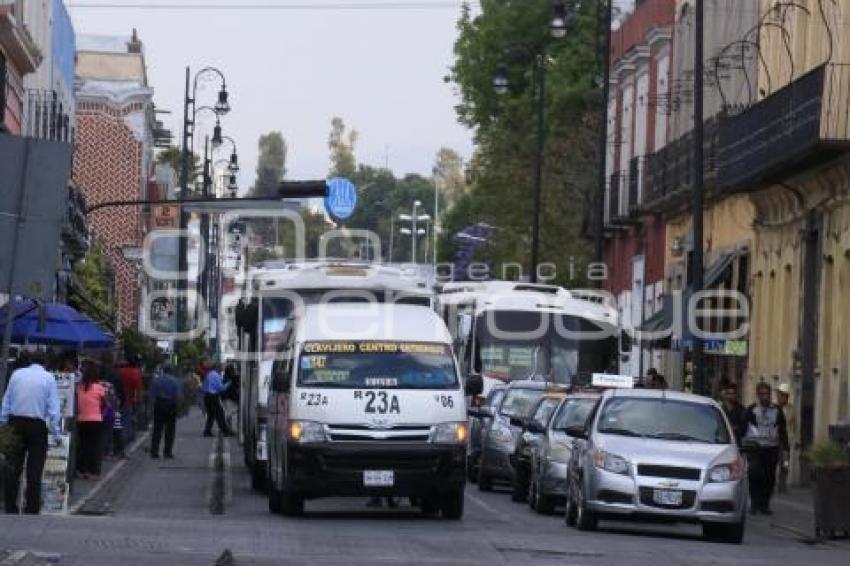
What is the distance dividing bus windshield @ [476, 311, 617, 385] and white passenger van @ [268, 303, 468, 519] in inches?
659

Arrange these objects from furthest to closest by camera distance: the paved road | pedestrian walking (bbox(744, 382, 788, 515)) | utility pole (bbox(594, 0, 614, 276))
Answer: utility pole (bbox(594, 0, 614, 276)) < pedestrian walking (bbox(744, 382, 788, 515)) < the paved road

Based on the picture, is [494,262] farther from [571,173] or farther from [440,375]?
[440,375]

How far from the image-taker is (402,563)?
1967 cm

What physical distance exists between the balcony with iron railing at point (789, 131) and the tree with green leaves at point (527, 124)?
20.7m

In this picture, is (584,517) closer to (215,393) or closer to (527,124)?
(215,393)

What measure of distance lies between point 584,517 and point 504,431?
34.2 feet

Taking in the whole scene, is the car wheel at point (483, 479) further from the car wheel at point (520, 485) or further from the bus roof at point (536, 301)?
the bus roof at point (536, 301)

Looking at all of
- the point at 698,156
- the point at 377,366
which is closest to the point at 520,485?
the point at 698,156

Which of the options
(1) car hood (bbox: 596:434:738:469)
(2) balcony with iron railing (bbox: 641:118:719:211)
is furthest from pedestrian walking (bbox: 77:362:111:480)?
(2) balcony with iron railing (bbox: 641:118:719:211)

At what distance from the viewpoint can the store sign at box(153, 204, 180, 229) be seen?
3073 inches

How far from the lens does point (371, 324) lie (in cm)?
2816

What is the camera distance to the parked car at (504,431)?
36906 millimetres

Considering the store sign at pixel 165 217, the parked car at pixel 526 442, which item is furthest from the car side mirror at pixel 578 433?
the store sign at pixel 165 217

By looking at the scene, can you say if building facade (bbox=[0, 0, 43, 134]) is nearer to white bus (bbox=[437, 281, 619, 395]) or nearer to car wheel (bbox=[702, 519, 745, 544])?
white bus (bbox=[437, 281, 619, 395])
